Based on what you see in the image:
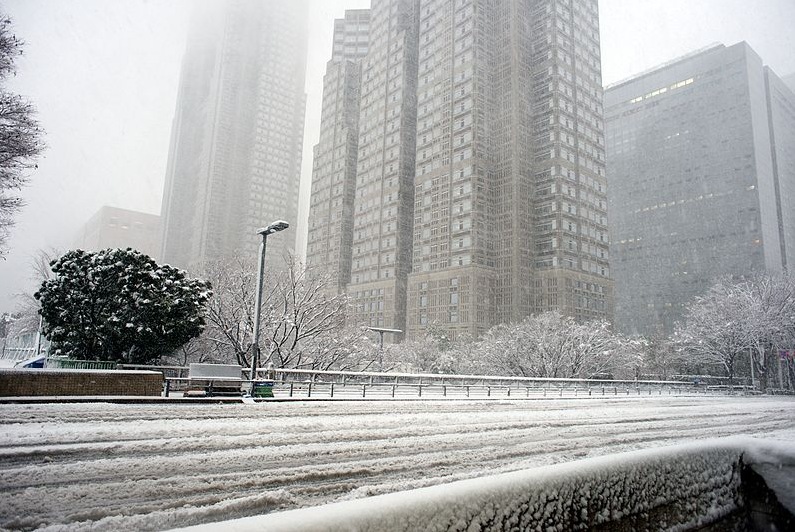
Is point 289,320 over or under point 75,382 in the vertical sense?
over

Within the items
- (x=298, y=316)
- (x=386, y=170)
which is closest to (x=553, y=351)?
(x=298, y=316)

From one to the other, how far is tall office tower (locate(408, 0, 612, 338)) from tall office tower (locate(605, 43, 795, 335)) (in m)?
59.1

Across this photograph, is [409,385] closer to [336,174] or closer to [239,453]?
[239,453]

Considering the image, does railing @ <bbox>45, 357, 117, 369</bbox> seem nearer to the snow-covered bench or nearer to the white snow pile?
the snow-covered bench

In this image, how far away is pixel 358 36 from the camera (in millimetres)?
169500

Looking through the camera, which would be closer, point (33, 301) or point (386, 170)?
point (33, 301)

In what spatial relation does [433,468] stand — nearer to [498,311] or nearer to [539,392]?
[539,392]

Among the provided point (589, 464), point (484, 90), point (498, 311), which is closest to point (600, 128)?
point (484, 90)

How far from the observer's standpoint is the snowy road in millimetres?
5410

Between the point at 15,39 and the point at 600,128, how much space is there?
118391 mm

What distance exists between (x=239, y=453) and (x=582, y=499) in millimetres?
6953

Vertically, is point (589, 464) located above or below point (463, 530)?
above

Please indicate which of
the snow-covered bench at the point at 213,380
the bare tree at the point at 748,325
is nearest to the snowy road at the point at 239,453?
the snow-covered bench at the point at 213,380

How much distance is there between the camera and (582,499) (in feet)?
9.11
